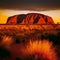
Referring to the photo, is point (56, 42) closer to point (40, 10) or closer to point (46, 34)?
point (46, 34)

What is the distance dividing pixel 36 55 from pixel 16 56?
0.70 ft

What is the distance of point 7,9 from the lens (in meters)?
1.68

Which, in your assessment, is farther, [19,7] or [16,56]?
[19,7]

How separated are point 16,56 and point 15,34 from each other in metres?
0.23

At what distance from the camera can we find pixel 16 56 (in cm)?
Answer: 159

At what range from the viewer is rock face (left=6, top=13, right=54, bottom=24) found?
1632 mm

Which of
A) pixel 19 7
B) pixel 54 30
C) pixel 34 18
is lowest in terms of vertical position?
pixel 54 30

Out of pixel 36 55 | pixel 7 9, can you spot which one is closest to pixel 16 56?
pixel 36 55

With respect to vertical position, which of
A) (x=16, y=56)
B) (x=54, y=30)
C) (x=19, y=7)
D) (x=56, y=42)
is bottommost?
(x=16, y=56)

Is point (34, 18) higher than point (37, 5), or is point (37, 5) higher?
point (37, 5)

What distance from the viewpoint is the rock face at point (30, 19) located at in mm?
1632

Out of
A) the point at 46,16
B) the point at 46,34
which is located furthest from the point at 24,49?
the point at 46,16

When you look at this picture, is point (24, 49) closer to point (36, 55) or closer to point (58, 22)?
point (36, 55)

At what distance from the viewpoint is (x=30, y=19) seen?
164 centimetres
